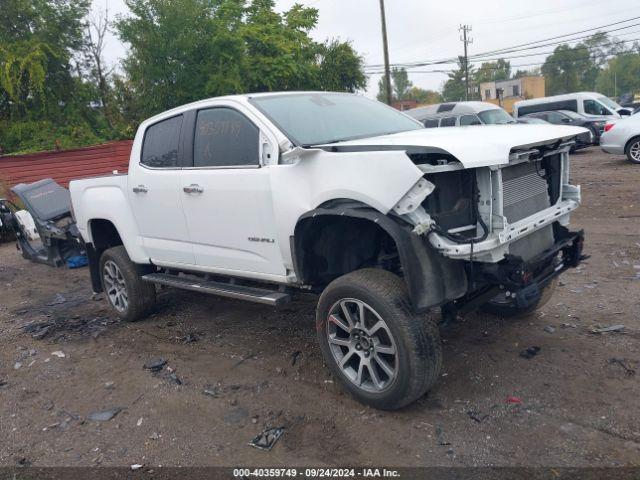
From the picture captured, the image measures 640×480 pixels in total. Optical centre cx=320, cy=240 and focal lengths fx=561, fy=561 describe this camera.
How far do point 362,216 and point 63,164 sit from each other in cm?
1525

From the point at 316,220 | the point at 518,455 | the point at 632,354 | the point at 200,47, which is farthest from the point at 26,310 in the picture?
the point at 200,47

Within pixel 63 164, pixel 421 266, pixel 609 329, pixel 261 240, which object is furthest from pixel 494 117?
pixel 421 266

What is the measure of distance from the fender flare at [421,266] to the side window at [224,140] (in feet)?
3.81

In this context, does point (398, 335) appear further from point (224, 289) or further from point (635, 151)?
point (635, 151)

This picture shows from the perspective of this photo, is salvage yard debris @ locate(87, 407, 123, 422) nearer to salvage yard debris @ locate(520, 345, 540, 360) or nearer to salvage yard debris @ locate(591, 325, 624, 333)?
salvage yard debris @ locate(520, 345, 540, 360)

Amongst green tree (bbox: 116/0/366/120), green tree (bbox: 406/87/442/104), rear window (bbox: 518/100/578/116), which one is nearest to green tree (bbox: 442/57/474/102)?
green tree (bbox: 406/87/442/104)

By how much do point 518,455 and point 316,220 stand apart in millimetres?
1867

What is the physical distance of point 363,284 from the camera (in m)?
3.54

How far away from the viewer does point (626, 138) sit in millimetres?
13602

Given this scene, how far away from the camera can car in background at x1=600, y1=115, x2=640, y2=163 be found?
533 inches

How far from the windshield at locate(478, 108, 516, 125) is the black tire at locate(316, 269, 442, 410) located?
14373mm

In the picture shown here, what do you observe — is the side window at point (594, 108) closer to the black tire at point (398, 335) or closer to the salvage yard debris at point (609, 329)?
the salvage yard debris at point (609, 329)

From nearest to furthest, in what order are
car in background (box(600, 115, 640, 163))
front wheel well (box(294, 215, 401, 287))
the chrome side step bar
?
front wheel well (box(294, 215, 401, 287)) < the chrome side step bar < car in background (box(600, 115, 640, 163))

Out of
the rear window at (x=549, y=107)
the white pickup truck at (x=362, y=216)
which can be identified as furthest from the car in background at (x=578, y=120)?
the white pickup truck at (x=362, y=216)
